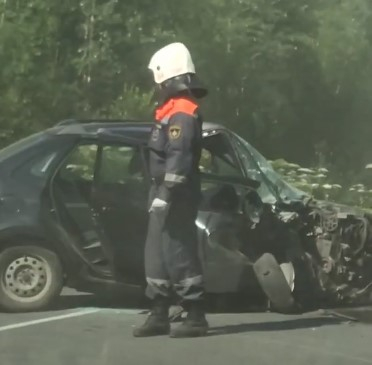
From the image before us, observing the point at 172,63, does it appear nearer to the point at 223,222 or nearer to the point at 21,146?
the point at 223,222

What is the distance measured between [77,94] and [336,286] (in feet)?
32.7

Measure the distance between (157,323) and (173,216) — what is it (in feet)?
2.38

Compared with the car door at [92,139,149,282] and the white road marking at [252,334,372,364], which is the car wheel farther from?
the white road marking at [252,334,372,364]

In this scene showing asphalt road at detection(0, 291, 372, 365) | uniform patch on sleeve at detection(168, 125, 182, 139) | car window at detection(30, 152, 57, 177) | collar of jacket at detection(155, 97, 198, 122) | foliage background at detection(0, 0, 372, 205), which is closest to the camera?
asphalt road at detection(0, 291, 372, 365)

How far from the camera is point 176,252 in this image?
7.60m

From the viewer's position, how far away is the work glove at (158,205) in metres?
7.46

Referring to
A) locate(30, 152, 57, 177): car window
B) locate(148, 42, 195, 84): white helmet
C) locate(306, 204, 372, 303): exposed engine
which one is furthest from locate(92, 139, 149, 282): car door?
locate(306, 204, 372, 303): exposed engine

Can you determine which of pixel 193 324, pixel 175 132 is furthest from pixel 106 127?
pixel 193 324

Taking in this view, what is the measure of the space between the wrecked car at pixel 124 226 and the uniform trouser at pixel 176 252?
651mm

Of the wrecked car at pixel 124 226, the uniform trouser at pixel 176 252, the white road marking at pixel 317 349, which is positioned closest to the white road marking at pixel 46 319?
the wrecked car at pixel 124 226

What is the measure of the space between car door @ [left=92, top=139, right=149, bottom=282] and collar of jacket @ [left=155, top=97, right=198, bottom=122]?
907mm

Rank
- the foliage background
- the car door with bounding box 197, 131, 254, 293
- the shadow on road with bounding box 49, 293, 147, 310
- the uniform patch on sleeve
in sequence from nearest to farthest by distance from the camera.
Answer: the uniform patch on sleeve → the car door with bounding box 197, 131, 254, 293 → the shadow on road with bounding box 49, 293, 147, 310 → the foliage background

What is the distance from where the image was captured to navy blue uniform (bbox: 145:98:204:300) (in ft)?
24.4

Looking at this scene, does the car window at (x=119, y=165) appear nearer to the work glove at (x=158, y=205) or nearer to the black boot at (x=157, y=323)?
the work glove at (x=158, y=205)
